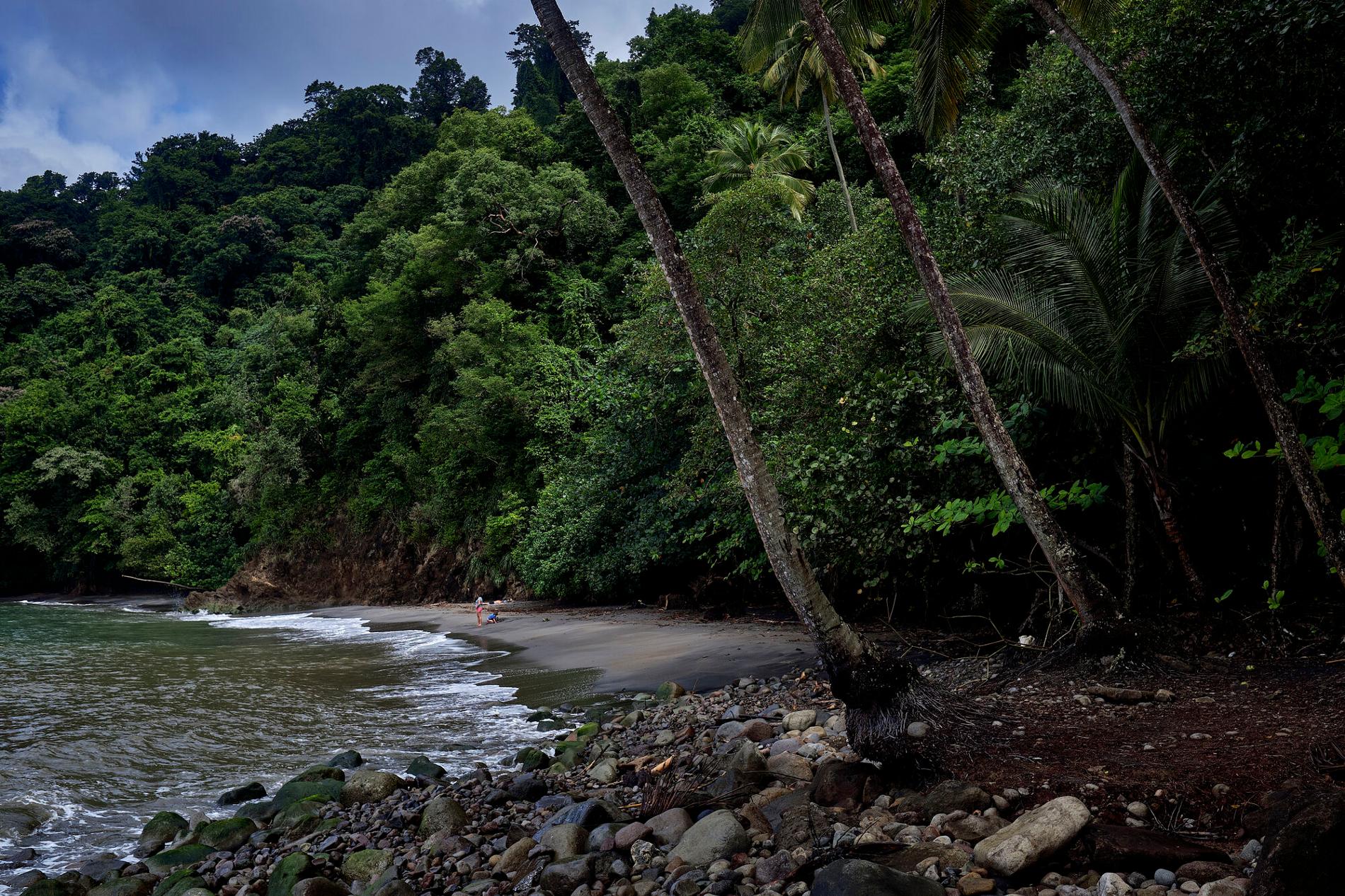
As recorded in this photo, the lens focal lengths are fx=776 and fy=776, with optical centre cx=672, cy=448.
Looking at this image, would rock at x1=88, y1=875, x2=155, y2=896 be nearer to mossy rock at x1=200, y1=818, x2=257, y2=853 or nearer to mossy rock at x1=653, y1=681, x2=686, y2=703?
mossy rock at x1=200, y1=818, x2=257, y2=853

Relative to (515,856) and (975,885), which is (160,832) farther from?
(975,885)

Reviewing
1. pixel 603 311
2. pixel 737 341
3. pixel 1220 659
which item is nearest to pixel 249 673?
pixel 737 341

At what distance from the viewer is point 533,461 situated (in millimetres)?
24219

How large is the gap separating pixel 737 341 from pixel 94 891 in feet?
36.4

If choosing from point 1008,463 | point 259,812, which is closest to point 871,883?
point 1008,463

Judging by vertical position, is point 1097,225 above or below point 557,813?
above

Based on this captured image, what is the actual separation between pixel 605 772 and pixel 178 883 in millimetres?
2992

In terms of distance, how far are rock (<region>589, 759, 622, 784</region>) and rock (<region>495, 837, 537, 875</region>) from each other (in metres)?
1.34

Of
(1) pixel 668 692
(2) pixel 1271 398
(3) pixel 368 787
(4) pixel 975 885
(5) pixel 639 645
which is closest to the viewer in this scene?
(4) pixel 975 885

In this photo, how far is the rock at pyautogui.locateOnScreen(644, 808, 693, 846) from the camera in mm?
4602

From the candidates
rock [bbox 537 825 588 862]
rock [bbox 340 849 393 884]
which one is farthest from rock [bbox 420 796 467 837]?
rock [bbox 537 825 588 862]

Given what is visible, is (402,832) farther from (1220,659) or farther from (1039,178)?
(1039,178)

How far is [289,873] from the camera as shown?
5031 millimetres

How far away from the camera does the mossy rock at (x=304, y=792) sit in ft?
21.3
